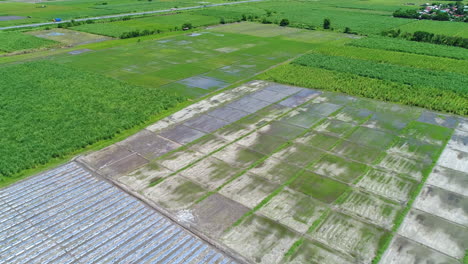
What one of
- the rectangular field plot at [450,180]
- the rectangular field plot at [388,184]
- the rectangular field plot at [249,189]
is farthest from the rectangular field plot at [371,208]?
the rectangular field plot at [249,189]

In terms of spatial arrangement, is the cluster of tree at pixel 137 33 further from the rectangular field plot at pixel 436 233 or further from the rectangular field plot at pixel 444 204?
the rectangular field plot at pixel 436 233

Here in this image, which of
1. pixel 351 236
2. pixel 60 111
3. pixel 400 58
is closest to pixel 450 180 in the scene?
pixel 351 236

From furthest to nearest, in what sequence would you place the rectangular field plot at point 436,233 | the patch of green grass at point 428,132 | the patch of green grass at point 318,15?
the patch of green grass at point 318,15 → the patch of green grass at point 428,132 → the rectangular field plot at point 436,233

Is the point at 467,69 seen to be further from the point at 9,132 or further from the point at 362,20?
the point at 9,132

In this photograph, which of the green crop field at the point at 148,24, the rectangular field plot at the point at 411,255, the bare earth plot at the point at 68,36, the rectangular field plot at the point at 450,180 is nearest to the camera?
the rectangular field plot at the point at 411,255

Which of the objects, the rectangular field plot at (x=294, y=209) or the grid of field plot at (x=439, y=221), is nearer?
the grid of field plot at (x=439, y=221)

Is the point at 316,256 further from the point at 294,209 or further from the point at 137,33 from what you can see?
the point at 137,33
